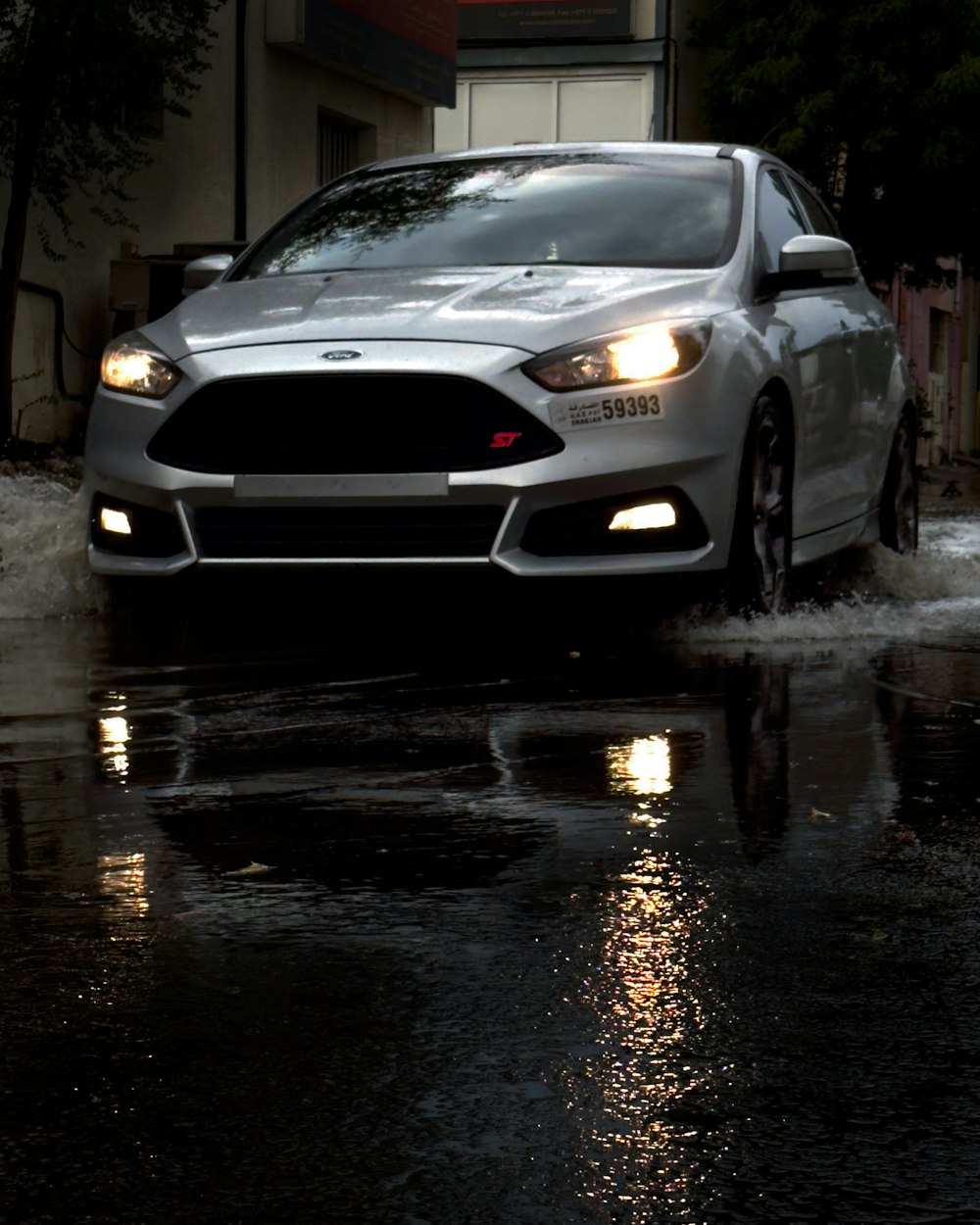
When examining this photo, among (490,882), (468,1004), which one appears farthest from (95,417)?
Result: (468,1004)

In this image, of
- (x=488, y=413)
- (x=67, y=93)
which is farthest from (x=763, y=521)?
(x=67, y=93)

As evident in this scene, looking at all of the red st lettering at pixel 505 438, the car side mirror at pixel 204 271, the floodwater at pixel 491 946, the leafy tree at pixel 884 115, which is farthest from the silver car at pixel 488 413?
the leafy tree at pixel 884 115

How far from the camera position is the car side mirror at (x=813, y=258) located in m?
8.45

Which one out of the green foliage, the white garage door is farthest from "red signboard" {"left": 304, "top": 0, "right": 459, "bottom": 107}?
the white garage door

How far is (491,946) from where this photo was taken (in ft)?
11.7

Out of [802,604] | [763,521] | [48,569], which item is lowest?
[802,604]

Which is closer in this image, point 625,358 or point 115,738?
point 115,738

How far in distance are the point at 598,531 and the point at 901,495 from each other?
3282 mm

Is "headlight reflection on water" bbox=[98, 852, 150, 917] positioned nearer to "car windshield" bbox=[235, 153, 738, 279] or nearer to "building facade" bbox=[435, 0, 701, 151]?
"car windshield" bbox=[235, 153, 738, 279]

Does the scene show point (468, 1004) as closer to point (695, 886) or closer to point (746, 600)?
point (695, 886)

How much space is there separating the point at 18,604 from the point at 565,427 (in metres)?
2.31

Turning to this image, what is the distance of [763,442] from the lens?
8055 millimetres

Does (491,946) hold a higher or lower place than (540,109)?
lower

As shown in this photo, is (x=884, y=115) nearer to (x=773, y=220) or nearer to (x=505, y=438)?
(x=773, y=220)
